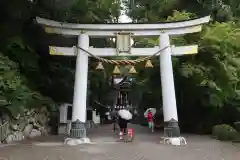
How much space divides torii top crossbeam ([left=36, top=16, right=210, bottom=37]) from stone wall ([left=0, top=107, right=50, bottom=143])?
397 centimetres

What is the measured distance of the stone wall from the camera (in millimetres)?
13108

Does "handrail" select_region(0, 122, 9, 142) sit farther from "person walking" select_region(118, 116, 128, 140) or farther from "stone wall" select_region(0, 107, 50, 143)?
"person walking" select_region(118, 116, 128, 140)

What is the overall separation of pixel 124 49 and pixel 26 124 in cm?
556

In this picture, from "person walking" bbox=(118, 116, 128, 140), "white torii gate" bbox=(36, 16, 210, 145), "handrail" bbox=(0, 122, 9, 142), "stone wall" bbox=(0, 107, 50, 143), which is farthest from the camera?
"person walking" bbox=(118, 116, 128, 140)

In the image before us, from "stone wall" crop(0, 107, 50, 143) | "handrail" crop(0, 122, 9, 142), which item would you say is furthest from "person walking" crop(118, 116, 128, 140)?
"handrail" crop(0, 122, 9, 142)

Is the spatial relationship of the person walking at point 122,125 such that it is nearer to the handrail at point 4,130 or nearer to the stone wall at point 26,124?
the stone wall at point 26,124

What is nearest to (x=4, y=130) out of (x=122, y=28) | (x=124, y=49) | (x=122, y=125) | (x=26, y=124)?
(x=26, y=124)

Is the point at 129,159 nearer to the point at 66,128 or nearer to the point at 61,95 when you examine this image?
the point at 66,128

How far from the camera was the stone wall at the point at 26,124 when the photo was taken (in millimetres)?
13108

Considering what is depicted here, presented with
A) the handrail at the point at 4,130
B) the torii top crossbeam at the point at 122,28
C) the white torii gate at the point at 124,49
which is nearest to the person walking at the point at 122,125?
the white torii gate at the point at 124,49

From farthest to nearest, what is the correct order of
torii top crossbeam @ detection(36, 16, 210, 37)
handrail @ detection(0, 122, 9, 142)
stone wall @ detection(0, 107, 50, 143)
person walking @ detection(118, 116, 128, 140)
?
person walking @ detection(118, 116, 128, 140), torii top crossbeam @ detection(36, 16, 210, 37), stone wall @ detection(0, 107, 50, 143), handrail @ detection(0, 122, 9, 142)

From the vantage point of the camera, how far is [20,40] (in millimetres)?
15398

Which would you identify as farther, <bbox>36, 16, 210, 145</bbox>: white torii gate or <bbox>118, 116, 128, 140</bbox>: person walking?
<bbox>118, 116, 128, 140</bbox>: person walking

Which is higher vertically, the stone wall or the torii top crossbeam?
the torii top crossbeam
